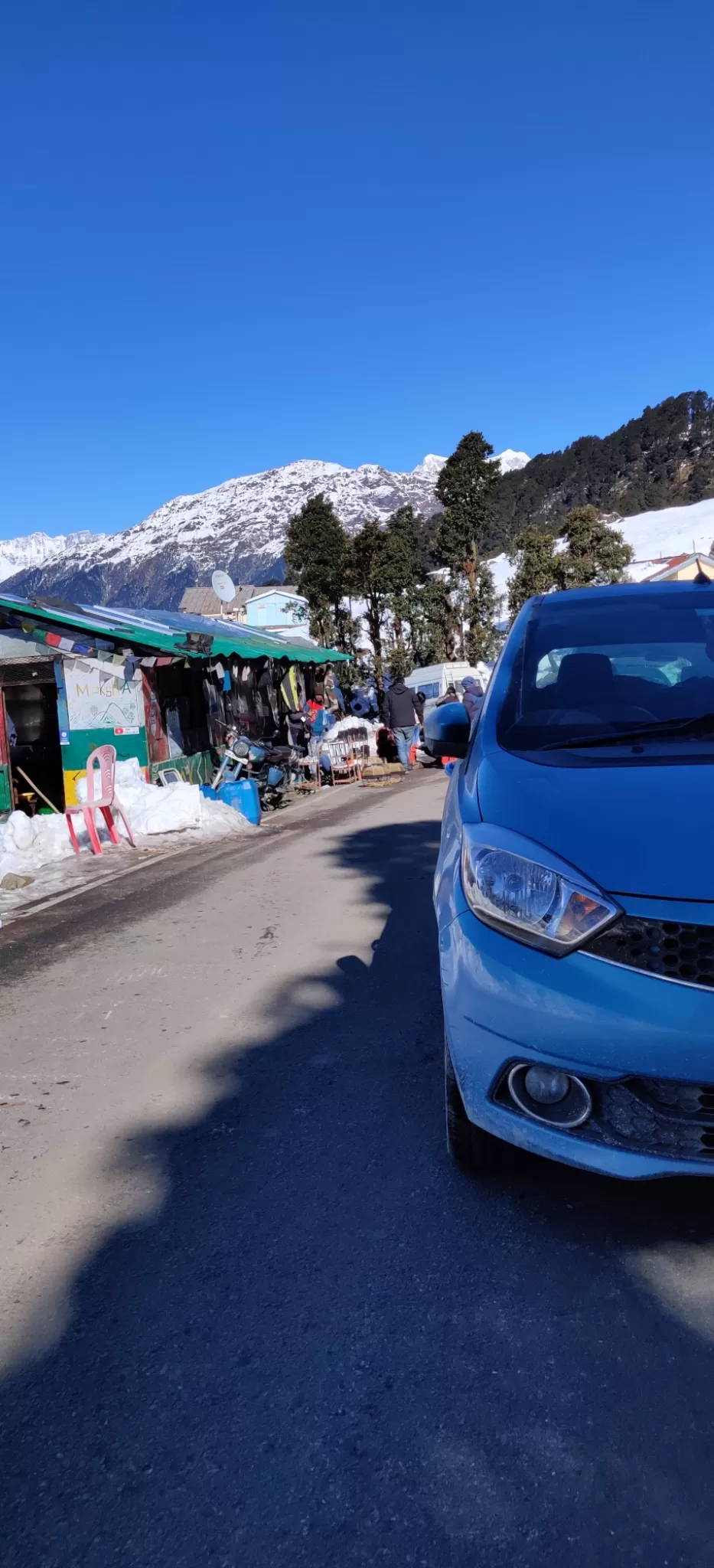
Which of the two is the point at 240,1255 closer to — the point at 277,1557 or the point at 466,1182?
the point at 466,1182

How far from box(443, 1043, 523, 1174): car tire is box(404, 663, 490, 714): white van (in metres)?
24.5

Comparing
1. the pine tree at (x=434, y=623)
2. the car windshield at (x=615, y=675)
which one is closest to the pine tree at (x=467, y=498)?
the pine tree at (x=434, y=623)

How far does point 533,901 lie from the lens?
2488mm

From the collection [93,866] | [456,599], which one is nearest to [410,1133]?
[93,866]

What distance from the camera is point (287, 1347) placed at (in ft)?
7.70

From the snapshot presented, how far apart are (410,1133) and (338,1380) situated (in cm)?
121

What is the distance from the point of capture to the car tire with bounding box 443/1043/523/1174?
9.61ft

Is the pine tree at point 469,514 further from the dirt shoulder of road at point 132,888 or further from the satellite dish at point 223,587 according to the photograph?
the dirt shoulder of road at point 132,888

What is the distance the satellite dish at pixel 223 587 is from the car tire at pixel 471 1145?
22.5m

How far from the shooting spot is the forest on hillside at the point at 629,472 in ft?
340

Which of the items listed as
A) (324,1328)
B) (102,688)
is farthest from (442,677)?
(324,1328)

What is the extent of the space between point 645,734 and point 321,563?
30470mm

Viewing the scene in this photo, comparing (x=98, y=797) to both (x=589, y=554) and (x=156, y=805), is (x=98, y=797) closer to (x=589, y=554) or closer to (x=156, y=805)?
(x=156, y=805)

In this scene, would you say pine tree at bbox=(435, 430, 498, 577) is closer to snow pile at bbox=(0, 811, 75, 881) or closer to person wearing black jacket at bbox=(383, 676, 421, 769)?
person wearing black jacket at bbox=(383, 676, 421, 769)
